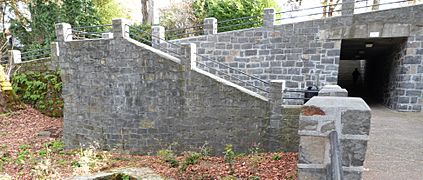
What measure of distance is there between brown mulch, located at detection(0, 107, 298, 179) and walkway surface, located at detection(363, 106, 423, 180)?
4.61 feet

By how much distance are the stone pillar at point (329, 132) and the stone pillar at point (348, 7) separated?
7.39 meters

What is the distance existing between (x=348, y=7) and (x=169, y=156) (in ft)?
24.2

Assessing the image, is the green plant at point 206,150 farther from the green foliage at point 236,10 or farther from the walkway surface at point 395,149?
the green foliage at point 236,10

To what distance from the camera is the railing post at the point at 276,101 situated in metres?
6.76

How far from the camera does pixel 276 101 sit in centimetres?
682

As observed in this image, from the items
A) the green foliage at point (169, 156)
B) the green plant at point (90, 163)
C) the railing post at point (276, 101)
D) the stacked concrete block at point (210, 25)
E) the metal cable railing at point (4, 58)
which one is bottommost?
the green plant at point (90, 163)

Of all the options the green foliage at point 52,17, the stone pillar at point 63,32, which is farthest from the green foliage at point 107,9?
the stone pillar at point 63,32

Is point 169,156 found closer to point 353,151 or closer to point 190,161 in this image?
point 190,161

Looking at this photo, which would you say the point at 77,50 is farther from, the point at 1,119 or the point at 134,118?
the point at 1,119

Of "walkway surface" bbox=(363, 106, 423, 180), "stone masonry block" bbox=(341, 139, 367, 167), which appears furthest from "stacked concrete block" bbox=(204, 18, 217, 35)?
"stone masonry block" bbox=(341, 139, 367, 167)

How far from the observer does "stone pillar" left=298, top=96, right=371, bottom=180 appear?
2.09m

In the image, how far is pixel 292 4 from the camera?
18.5 meters

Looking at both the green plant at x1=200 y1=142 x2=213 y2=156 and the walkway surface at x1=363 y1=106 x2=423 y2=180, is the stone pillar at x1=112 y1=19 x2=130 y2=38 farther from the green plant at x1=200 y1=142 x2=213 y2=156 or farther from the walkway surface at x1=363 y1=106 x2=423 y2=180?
the walkway surface at x1=363 y1=106 x2=423 y2=180

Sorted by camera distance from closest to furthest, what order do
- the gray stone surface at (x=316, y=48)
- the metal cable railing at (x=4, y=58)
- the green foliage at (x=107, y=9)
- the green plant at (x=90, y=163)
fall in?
the green plant at (x=90, y=163)
the gray stone surface at (x=316, y=48)
the metal cable railing at (x=4, y=58)
the green foliage at (x=107, y=9)
